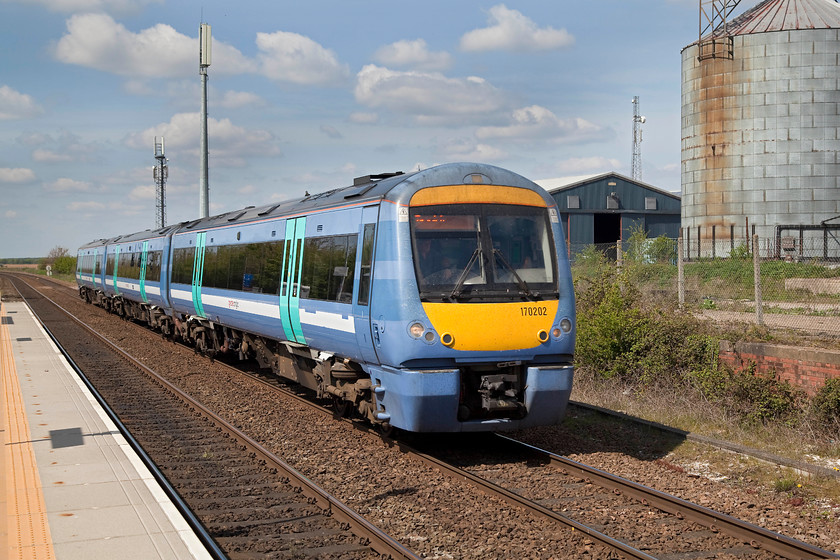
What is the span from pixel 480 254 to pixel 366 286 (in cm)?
136

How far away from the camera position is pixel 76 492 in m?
7.56

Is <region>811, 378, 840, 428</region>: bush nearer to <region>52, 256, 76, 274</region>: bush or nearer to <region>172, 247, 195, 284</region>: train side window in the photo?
<region>172, 247, 195, 284</region>: train side window

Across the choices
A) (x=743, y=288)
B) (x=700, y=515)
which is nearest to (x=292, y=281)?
(x=700, y=515)

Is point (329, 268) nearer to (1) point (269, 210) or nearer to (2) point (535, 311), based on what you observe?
(2) point (535, 311)

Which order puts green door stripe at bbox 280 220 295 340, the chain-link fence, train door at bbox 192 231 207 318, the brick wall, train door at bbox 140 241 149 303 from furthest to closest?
train door at bbox 140 241 149 303 < train door at bbox 192 231 207 318 < the chain-link fence < green door stripe at bbox 280 220 295 340 < the brick wall

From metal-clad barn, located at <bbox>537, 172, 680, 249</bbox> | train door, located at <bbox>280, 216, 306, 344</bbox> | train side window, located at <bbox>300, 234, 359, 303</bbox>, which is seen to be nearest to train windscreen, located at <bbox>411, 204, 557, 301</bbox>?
train side window, located at <bbox>300, 234, 359, 303</bbox>

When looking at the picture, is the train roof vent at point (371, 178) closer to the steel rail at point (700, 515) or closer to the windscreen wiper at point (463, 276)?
the windscreen wiper at point (463, 276)

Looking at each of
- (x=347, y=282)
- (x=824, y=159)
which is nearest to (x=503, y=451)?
(x=347, y=282)

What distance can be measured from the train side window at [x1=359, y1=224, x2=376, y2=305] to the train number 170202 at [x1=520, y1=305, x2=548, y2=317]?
1.74 meters

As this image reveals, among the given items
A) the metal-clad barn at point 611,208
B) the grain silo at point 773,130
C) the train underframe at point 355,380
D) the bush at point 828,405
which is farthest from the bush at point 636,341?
the metal-clad barn at point 611,208

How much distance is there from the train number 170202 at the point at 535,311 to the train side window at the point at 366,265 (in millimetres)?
1736

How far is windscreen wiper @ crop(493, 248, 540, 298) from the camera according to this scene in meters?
8.91

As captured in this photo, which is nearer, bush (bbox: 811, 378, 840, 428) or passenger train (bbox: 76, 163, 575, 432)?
passenger train (bbox: 76, 163, 575, 432)

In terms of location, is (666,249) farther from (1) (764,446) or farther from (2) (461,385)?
(2) (461,385)
